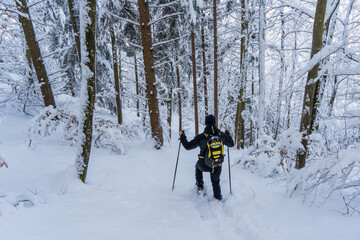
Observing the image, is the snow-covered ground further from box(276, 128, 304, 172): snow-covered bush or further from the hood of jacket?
the hood of jacket

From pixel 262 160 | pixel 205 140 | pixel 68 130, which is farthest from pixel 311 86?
pixel 68 130

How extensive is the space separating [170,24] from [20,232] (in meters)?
9.61

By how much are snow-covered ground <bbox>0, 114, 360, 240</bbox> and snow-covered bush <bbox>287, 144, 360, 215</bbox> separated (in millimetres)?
231

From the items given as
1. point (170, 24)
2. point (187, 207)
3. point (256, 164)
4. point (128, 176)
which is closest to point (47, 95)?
point (128, 176)

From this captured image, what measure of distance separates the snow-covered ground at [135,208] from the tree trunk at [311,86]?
4.33ft

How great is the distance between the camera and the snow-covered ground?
2785mm

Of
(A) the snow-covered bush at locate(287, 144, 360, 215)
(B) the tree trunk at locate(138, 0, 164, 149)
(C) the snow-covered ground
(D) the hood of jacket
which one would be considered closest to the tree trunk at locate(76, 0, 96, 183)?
(C) the snow-covered ground

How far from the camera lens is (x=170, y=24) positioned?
9.59m

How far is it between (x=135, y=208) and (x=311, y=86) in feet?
15.8

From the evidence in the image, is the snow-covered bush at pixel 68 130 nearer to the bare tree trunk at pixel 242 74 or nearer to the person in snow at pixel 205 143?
the person in snow at pixel 205 143

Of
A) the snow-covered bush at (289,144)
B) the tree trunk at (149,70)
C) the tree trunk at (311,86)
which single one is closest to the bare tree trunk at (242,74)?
the tree trunk at (149,70)

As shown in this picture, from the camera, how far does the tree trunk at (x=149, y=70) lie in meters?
7.84

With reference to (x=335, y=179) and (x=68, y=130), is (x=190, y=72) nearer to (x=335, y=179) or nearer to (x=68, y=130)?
(x=68, y=130)

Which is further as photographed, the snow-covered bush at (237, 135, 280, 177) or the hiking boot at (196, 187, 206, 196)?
the snow-covered bush at (237, 135, 280, 177)
